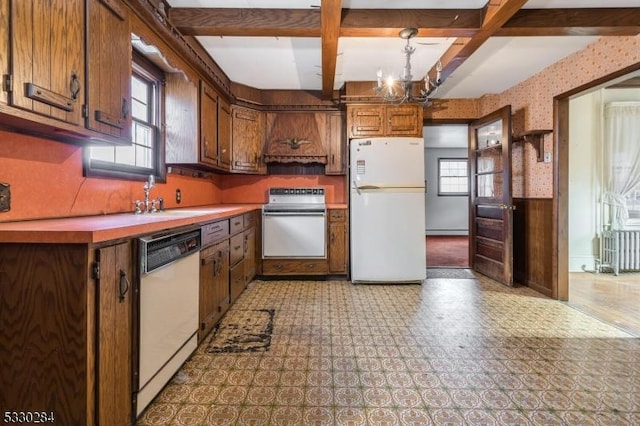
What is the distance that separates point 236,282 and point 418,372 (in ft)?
6.12

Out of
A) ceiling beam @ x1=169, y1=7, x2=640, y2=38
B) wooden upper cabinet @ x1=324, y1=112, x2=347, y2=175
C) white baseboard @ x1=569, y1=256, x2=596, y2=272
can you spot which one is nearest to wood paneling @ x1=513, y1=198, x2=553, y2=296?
white baseboard @ x1=569, y1=256, x2=596, y2=272

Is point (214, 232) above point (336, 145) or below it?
below

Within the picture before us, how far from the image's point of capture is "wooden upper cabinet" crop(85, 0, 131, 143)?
61.0 inches

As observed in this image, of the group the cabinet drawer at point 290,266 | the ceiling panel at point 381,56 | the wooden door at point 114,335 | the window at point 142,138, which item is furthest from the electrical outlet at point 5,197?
the cabinet drawer at point 290,266

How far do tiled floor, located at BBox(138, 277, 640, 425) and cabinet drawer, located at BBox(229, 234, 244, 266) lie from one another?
1.53ft

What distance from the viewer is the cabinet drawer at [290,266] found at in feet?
13.3

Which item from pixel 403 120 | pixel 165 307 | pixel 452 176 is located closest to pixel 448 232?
pixel 452 176

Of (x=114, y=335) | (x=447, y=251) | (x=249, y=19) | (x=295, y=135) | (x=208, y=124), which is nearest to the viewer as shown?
(x=114, y=335)

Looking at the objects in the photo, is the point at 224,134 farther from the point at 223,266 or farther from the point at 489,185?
the point at 489,185

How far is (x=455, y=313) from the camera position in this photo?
9.64 ft

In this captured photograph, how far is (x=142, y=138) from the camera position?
281 centimetres

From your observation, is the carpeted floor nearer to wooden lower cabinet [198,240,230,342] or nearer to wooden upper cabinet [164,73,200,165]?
wooden lower cabinet [198,240,230,342]

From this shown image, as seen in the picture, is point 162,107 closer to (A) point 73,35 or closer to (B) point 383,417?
(A) point 73,35

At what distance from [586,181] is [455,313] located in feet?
10.3
